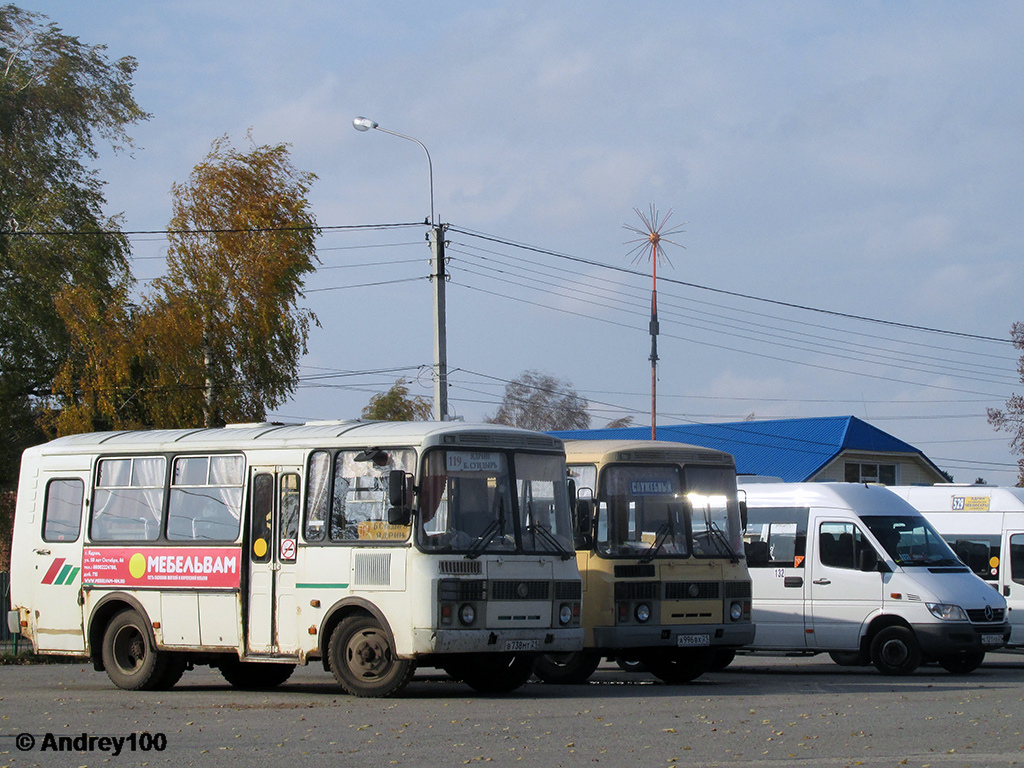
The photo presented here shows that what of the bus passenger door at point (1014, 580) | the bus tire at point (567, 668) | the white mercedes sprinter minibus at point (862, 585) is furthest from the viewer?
the bus passenger door at point (1014, 580)

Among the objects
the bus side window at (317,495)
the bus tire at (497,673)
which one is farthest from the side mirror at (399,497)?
the bus tire at (497,673)

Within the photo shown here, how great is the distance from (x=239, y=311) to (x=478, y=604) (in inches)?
624

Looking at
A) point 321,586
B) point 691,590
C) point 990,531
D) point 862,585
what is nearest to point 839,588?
point 862,585

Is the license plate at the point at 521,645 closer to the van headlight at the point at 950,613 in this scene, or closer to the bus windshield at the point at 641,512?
the bus windshield at the point at 641,512

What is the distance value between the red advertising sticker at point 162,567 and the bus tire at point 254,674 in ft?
4.85

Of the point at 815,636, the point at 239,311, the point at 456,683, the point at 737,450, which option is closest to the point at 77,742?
the point at 456,683

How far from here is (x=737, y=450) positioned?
49906 mm

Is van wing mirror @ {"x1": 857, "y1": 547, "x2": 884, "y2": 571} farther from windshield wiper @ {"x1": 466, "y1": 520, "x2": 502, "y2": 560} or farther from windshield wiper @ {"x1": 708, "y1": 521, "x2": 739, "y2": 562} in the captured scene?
windshield wiper @ {"x1": 466, "y1": 520, "x2": 502, "y2": 560}

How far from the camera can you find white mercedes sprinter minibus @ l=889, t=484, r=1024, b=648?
71.1 ft

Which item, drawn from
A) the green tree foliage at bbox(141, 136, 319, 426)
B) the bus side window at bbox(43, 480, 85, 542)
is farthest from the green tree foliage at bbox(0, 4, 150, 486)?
the bus side window at bbox(43, 480, 85, 542)

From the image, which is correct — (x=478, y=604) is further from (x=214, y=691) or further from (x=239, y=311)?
(x=239, y=311)

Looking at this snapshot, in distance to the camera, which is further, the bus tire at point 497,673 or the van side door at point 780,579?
the van side door at point 780,579

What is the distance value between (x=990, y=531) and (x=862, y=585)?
15.1 ft

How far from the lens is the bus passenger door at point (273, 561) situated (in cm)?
1472
